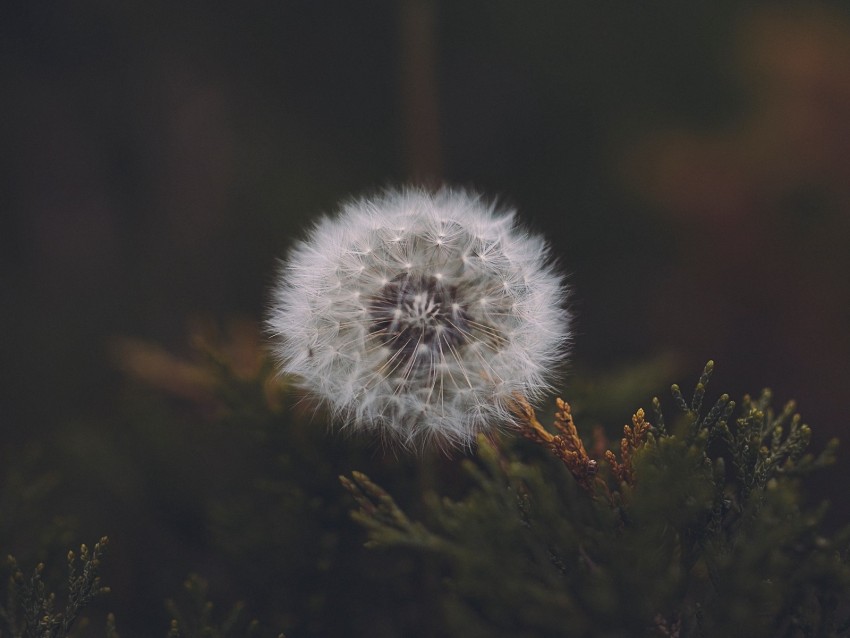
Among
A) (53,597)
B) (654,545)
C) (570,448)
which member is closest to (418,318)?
(570,448)

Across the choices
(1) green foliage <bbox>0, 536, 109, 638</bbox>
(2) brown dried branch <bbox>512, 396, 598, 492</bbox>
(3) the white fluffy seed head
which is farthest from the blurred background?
(2) brown dried branch <bbox>512, 396, 598, 492</bbox>

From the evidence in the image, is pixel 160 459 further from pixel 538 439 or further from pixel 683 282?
pixel 683 282

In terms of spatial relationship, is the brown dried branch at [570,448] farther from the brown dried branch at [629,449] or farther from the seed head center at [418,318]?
the seed head center at [418,318]

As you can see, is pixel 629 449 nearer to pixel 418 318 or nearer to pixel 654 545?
pixel 654 545

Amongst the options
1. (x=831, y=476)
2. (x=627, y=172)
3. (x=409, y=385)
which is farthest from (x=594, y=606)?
(x=627, y=172)

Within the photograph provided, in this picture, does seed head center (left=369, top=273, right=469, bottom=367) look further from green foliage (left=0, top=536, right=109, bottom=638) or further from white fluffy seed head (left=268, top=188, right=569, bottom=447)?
green foliage (left=0, top=536, right=109, bottom=638)
